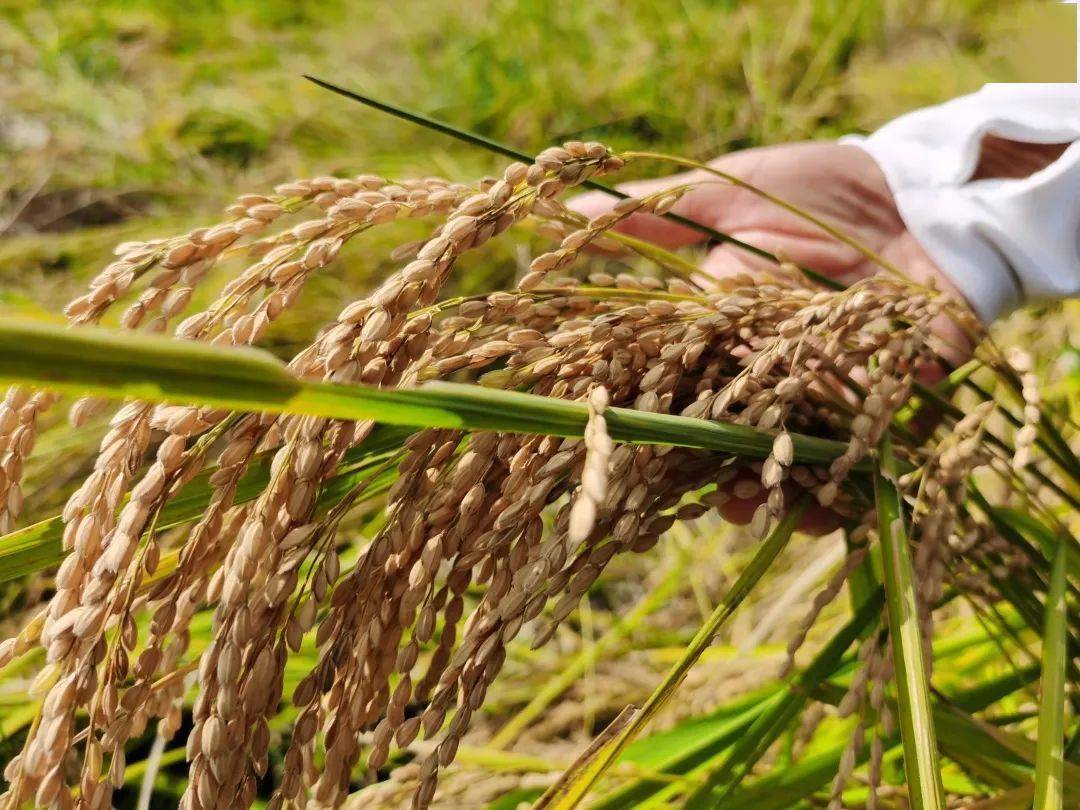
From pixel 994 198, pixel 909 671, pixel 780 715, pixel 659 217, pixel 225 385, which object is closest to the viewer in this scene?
pixel 225 385

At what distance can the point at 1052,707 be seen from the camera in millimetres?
777

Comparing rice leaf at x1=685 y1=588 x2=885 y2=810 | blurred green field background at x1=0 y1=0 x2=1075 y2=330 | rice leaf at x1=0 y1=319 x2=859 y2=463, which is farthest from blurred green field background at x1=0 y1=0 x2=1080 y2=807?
rice leaf at x1=0 y1=319 x2=859 y2=463

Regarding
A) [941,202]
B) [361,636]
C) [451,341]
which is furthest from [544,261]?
[941,202]

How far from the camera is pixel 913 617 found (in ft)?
2.42

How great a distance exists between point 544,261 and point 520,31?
2783 millimetres

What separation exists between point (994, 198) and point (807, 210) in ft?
0.97

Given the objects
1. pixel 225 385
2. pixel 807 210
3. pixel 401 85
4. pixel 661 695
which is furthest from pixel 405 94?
pixel 225 385

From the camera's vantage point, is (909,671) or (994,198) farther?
(994,198)

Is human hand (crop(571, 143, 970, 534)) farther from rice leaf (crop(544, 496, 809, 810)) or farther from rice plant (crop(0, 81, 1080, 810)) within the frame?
rice leaf (crop(544, 496, 809, 810))

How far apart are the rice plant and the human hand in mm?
606

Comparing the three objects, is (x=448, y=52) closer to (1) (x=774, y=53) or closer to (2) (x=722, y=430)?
(1) (x=774, y=53)

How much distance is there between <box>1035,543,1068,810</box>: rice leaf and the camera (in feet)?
2.33

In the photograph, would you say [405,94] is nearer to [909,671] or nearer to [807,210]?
[807,210]

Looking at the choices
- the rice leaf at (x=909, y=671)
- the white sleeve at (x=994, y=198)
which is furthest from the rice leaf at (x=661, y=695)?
the white sleeve at (x=994, y=198)
